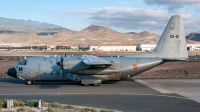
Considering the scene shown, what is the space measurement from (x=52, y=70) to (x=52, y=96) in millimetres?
6277

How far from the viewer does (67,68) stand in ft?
83.2

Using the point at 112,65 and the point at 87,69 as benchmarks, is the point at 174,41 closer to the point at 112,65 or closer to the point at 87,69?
the point at 112,65

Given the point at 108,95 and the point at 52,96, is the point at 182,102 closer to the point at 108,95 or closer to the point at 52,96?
the point at 108,95

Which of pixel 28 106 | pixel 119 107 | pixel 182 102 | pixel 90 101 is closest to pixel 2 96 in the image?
pixel 28 106

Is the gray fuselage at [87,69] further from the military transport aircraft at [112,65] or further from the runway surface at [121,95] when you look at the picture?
the runway surface at [121,95]

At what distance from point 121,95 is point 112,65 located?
5399 millimetres

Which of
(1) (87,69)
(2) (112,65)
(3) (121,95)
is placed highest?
(2) (112,65)

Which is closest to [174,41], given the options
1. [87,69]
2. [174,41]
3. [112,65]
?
[174,41]

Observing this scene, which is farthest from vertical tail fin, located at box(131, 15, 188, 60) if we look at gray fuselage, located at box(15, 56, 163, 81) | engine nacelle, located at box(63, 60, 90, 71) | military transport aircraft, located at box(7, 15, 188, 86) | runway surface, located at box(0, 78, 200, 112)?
engine nacelle, located at box(63, 60, 90, 71)

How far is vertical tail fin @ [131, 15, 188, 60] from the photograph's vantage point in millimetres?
27672

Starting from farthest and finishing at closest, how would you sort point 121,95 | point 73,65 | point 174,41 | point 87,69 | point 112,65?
point 174,41 < point 112,65 < point 87,69 < point 73,65 < point 121,95

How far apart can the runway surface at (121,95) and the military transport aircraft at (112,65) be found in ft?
3.65

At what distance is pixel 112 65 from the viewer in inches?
1054

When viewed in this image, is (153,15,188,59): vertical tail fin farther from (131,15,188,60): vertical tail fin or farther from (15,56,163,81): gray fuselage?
(15,56,163,81): gray fuselage
